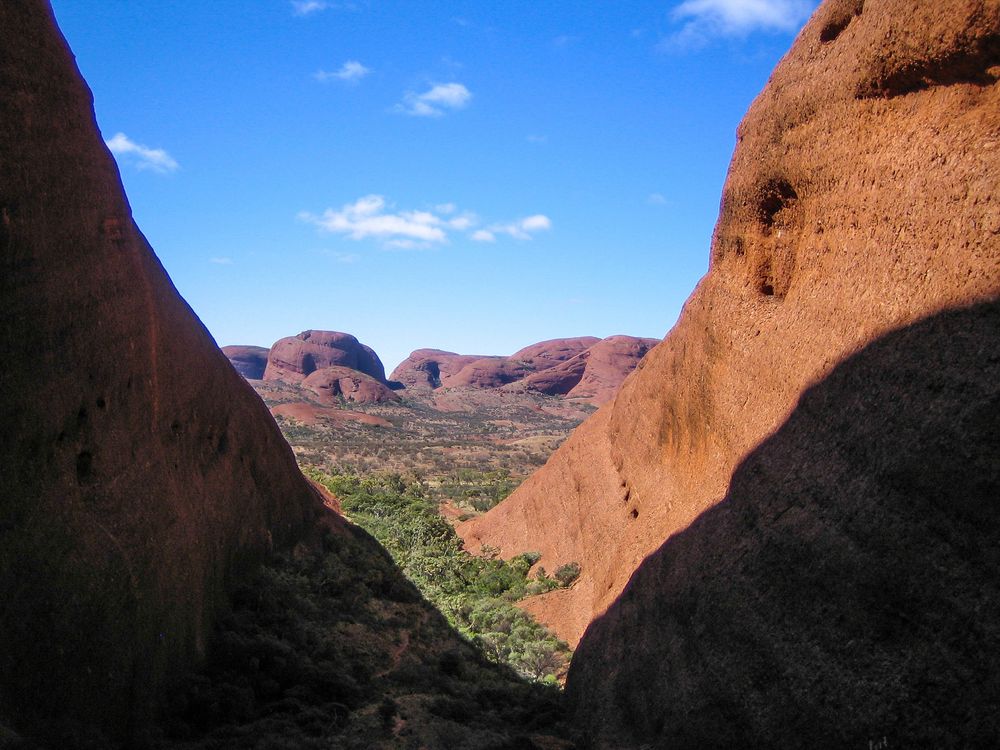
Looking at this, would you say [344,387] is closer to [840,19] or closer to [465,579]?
[465,579]

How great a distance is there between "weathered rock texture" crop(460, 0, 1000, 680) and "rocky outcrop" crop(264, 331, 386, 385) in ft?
324

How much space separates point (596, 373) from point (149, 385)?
108 m

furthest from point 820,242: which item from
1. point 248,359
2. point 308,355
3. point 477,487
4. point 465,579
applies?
point 248,359

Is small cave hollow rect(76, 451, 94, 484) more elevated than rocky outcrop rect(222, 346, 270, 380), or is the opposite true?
rocky outcrop rect(222, 346, 270, 380)

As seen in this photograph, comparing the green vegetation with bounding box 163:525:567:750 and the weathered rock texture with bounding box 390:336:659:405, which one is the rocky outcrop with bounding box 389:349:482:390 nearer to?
the weathered rock texture with bounding box 390:336:659:405

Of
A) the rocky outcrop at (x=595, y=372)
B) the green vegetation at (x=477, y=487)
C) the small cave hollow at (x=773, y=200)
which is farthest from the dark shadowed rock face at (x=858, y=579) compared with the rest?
the rocky outcrop at (x=595, y=372)

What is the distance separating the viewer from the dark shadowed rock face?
523 centimetres

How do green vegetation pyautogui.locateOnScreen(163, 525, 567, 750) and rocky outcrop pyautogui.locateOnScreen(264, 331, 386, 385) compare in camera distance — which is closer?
green vegetation pyautogui.locateOnScreen(163, 525, 567, 750)

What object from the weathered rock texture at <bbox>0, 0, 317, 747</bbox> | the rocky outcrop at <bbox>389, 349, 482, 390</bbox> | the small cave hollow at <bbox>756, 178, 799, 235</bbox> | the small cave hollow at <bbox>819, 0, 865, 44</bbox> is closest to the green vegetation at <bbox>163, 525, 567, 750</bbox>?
the weathered rock texture at <bbox>0, 0, 317, 747</bbox>

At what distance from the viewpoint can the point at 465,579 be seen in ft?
64.8

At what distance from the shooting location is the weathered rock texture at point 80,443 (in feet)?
21.9

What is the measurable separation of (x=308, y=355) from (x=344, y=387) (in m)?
17.3

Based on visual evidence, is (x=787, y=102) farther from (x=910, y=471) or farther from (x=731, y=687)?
(x=731, y=687)

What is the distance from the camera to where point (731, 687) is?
7.07 m
